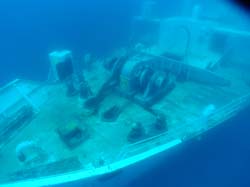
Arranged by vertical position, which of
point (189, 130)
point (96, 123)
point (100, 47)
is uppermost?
point (100, 47)

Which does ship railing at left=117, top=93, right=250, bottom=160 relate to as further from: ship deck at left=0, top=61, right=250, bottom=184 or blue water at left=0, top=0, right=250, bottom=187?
blue water at left=0, top=0, right=250, bottom=187

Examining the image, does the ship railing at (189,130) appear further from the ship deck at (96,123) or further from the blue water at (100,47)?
the blue water at (100,47)

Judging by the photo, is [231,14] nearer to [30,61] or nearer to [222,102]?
[222,102]

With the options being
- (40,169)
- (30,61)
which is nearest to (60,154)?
(40,169)

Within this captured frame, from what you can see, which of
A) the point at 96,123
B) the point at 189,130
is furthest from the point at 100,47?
the point at 189,130

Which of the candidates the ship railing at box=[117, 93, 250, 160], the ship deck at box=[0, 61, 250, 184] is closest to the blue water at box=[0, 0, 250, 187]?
the ship railing at box=[117, 93, 250, 160]

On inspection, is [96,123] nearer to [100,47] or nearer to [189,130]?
[189,130]

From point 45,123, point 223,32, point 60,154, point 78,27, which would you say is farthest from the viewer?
point 78,27
